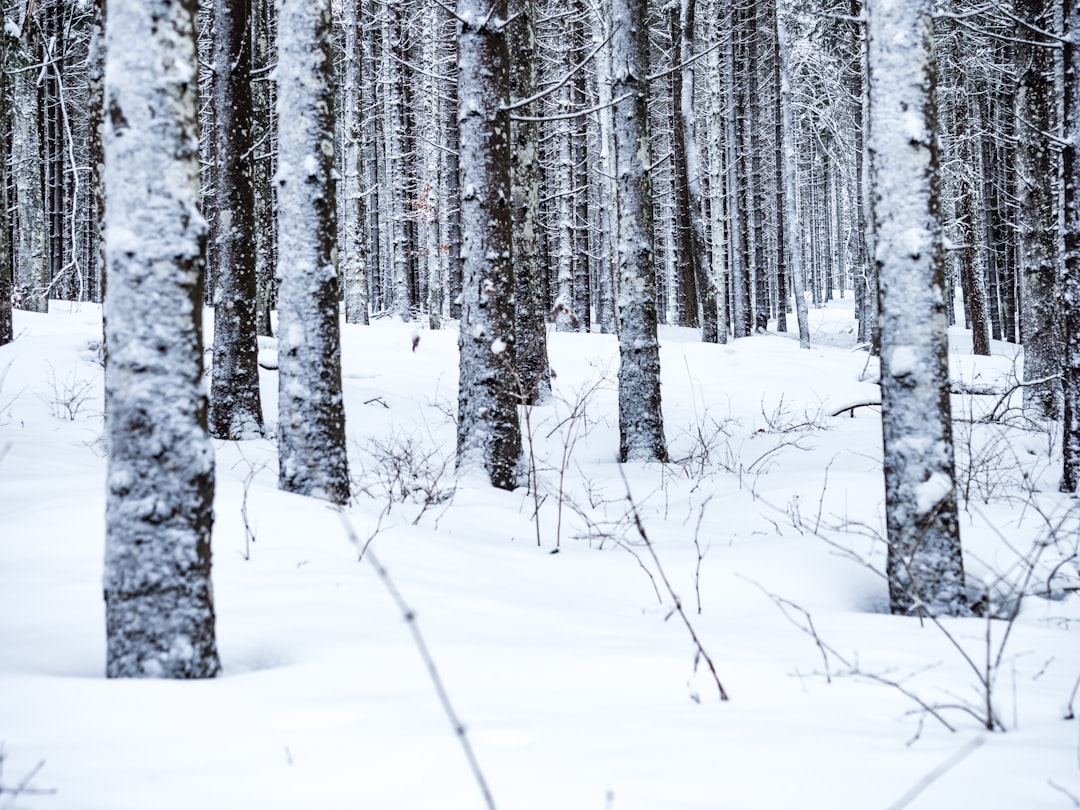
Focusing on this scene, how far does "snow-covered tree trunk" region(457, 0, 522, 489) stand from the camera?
20.5 ft

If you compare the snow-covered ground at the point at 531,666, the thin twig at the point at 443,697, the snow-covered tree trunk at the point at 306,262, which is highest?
the snow-covered tree trunk at the point at 306,262

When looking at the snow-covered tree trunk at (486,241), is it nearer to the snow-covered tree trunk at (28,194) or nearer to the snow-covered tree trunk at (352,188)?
the snow-covered tree trunk at (28,194)

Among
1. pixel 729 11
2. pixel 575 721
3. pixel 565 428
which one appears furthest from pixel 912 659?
pixel 729 11

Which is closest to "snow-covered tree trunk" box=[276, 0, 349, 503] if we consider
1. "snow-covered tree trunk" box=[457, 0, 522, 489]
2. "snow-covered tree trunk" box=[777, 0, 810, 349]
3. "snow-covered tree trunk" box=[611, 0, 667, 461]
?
"snow-covered tree trunk" box=[457, 0, 522, 489]

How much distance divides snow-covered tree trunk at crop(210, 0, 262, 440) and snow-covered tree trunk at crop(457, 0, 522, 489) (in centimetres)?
242

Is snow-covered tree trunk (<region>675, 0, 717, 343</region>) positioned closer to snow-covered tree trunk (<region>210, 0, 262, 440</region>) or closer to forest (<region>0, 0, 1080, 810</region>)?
forest (<region>0, 0, 1080, 810</region>)

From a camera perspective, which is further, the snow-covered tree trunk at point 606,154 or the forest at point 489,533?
the snow-covered tree trunk at point 606,154

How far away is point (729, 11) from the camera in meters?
19.1

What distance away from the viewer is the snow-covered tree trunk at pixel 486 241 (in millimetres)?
6246

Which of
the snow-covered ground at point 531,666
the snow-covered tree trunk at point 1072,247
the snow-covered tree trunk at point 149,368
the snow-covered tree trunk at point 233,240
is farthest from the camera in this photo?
the snow-covered tree trunk at point 233,240

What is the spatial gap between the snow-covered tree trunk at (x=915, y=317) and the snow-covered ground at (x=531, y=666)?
1.09 feet

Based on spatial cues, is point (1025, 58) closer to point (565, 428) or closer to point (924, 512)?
point (565, 428)

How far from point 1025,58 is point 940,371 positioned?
959cm

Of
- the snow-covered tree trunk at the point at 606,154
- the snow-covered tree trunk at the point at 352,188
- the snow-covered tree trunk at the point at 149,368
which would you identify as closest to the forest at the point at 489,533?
the snow-covered tree trunk at the point at 149,368
